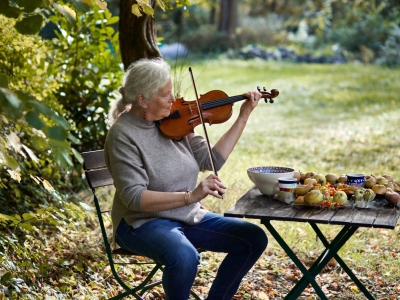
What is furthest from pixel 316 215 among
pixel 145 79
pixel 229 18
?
pixel 229 18

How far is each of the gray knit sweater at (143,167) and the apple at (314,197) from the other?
0.59 m

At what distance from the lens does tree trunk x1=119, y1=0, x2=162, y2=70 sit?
173 inches

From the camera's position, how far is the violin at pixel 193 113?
3.01 metres

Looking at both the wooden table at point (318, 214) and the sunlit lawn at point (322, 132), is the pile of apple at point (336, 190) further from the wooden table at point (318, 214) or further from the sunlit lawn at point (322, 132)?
the sunlit lawn at point (322, 132)

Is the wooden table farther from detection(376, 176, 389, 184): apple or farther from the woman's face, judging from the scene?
the woman's face

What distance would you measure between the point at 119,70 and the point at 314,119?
216 inches

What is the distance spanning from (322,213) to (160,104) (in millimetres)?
890

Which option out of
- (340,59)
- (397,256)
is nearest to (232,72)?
(340,59)

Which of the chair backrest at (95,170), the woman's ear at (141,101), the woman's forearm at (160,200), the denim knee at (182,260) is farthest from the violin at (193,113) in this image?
the denim knee at (182,260)

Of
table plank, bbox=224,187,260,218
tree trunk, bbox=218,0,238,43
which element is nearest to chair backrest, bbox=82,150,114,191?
table plank, bbox=224,187,260,218

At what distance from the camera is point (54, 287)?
3398 mm

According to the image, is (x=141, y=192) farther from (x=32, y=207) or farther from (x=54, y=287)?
(x=32, y=207)

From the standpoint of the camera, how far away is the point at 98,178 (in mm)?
3221

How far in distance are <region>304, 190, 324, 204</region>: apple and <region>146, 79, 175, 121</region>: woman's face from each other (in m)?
0.77
